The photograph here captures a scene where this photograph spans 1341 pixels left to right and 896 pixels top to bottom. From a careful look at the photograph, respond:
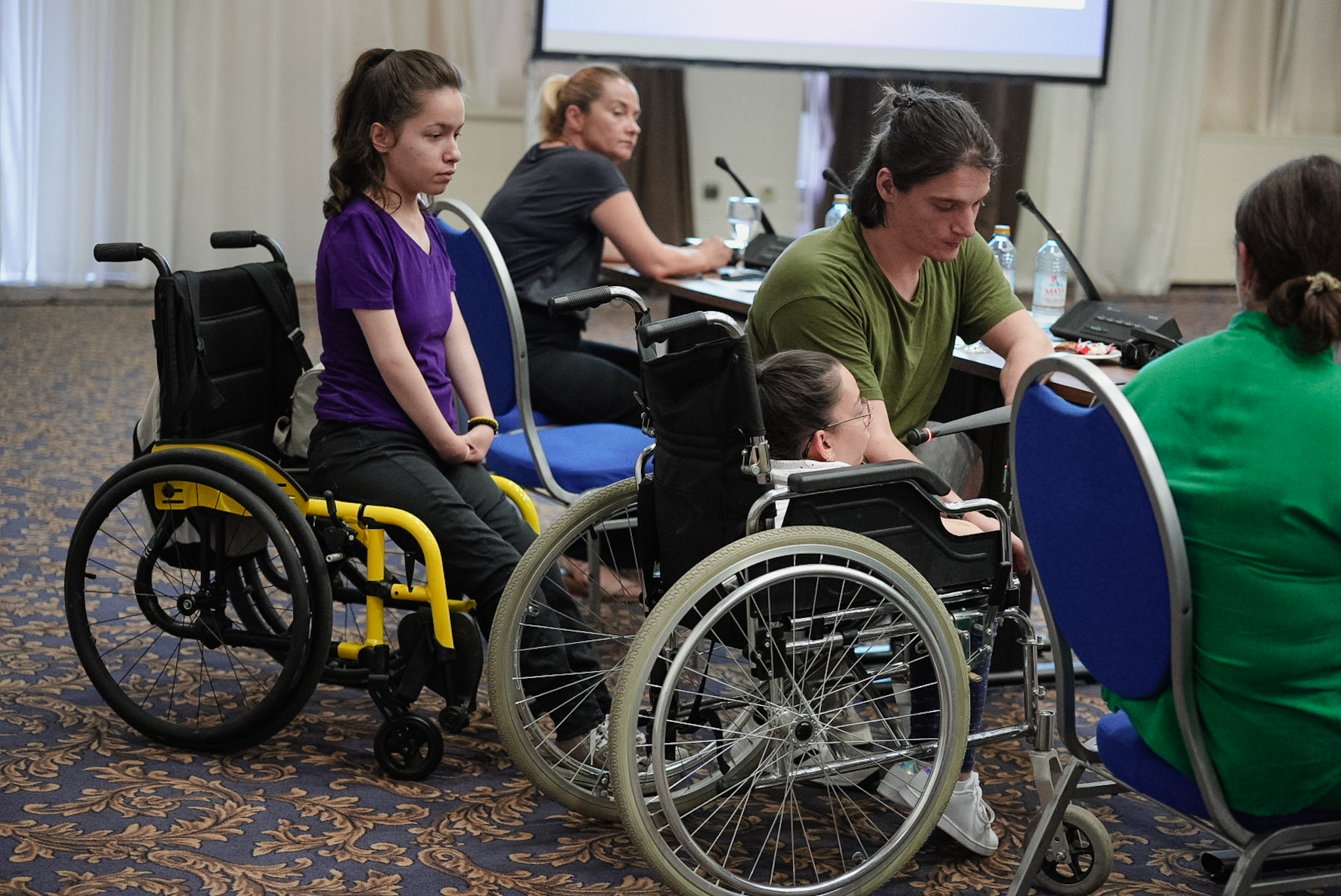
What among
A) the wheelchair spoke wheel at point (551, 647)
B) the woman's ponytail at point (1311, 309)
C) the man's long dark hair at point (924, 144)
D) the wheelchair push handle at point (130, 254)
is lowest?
the wheelchair spoke wheel at point (551, 647)

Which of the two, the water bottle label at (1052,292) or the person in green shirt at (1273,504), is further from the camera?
the water bottle label at (1052,292)

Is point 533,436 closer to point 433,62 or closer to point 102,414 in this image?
point 433,62

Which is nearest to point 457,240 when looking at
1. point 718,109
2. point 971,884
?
point 971,884

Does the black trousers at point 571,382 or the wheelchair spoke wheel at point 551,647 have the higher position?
the black trousers at point 571,382

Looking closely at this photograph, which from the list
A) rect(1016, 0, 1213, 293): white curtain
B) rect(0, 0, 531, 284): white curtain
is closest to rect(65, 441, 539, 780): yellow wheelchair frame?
rect(0, 0, 531, 284): white curtain

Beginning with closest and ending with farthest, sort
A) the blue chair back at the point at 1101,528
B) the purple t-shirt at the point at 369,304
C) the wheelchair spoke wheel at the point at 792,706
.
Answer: the blue chair back at the point at 1101,528
the wheelchair spoke wheel at the point at 792,706
the purple t-shirt at the point at 369,304

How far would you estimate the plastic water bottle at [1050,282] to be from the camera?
288 centimetres

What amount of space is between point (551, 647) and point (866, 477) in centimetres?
54

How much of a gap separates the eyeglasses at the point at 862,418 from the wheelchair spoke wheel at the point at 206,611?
2.33 feet

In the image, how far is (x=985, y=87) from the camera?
7207 millimetres

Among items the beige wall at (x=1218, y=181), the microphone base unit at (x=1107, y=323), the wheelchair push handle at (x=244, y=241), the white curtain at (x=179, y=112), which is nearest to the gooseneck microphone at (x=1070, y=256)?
the microphone base unit at (x=1107, y=323)

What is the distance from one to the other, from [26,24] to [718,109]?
10.3 feet

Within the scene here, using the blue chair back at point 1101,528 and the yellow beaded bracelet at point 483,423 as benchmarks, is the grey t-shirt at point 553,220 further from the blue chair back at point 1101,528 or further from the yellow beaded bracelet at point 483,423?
the blue chair back at point 1101,528

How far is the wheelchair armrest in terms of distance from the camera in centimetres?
159
